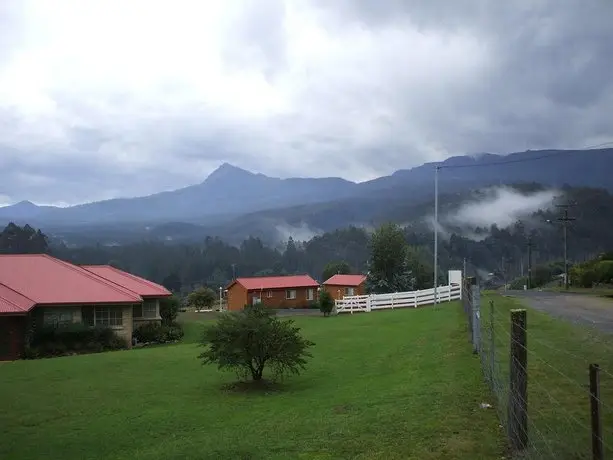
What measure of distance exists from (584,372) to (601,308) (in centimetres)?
1274

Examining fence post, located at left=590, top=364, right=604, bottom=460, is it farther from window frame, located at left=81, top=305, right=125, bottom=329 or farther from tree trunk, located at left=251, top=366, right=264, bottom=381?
window frame, located at left=81, top=305, right=125, bottom=329

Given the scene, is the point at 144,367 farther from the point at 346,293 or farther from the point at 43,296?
the point at 346,293

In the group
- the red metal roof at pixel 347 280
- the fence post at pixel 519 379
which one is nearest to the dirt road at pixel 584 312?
the fence post at pixel 519 379

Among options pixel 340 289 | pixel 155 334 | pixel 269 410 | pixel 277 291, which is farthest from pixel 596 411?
pixel 340 289

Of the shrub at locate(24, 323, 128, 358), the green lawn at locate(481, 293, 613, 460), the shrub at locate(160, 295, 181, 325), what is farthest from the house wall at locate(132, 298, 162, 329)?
the green lawn at locate(481, 293, 613, 460)

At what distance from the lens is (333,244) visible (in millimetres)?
153125

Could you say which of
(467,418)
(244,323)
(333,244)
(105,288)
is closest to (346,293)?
(105,288)

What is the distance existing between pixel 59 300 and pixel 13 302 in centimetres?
217

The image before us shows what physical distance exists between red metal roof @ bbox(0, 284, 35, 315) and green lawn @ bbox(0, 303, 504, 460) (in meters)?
7.39

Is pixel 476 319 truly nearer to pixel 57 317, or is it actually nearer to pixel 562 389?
pixel 562 389

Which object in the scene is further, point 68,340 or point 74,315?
point 74,315

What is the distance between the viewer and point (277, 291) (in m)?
59.8

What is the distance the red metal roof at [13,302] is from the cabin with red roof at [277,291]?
30.7 meters

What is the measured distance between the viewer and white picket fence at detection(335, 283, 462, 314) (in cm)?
3722
